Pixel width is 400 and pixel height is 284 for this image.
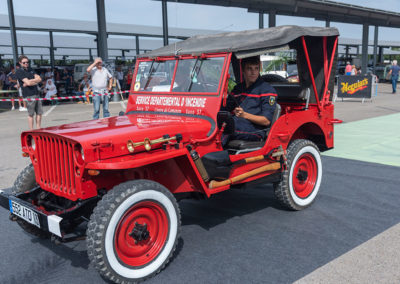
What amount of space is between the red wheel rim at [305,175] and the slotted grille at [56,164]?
95.3 inches

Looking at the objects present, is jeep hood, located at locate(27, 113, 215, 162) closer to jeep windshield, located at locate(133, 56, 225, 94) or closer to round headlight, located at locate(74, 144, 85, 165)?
round headlight, located at locate(74, 144, 85, 165)

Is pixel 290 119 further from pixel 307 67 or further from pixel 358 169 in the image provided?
pixel 358 169

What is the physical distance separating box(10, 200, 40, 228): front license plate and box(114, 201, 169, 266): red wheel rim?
2.06 ft

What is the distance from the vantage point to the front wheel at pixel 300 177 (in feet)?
13.1

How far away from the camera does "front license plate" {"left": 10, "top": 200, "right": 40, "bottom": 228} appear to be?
2760 millimetres

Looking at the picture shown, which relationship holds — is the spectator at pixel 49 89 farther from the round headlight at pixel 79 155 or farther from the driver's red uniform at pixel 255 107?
the round headlight at pixel 79 155

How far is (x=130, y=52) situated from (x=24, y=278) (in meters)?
33.7

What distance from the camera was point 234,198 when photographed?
4.62 meters

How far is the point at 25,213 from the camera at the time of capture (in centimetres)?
287

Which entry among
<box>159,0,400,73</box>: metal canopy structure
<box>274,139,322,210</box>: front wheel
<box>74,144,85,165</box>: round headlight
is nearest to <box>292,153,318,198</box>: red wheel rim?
<box>274,139,322,210</box>: front wheel

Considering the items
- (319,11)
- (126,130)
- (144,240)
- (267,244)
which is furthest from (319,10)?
(144,240)

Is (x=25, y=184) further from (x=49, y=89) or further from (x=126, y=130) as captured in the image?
(x=49, y=89)

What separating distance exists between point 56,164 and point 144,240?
2.97ft

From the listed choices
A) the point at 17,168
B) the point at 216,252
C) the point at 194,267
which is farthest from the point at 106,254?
the point at 17,168
